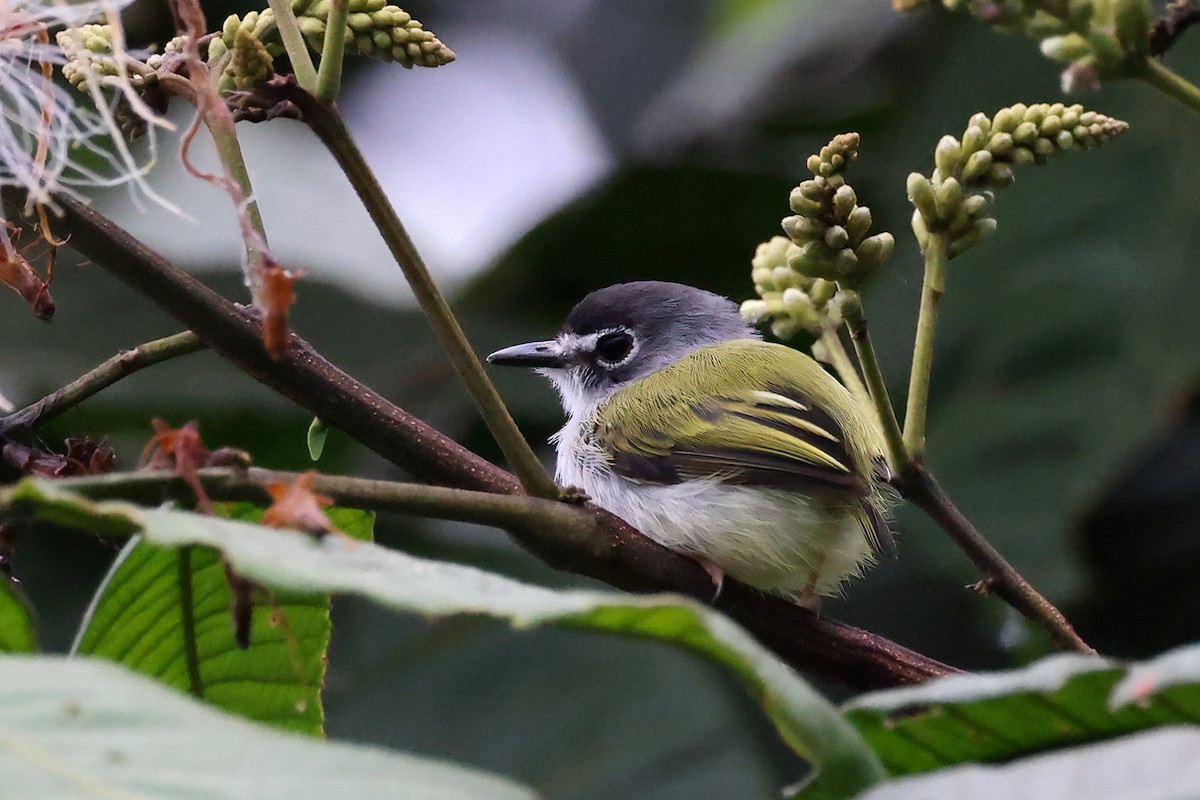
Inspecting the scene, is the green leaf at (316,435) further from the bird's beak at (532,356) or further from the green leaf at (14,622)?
the bird's beak at (532,356)

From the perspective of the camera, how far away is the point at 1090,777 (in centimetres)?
75

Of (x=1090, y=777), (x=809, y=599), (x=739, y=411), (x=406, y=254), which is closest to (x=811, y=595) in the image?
(x=809, y=599)

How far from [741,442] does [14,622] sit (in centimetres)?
154

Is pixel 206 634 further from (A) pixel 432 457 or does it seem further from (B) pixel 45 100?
(B) pixel 45 100

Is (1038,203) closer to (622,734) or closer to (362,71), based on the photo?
(622,734)

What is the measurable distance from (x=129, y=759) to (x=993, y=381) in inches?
114

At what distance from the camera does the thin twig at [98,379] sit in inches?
49.9

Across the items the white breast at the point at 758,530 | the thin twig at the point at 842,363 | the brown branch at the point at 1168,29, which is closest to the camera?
the brown branch at the point at 1168,29

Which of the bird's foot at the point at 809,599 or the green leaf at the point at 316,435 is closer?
the green leaf at the point at 316,435

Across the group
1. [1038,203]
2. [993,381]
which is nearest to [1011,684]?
[993,381]

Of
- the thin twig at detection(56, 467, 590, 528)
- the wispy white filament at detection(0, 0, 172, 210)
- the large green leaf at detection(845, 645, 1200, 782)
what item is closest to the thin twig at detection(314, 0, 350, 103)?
the wispy white filament at detection(0, 0, 172, 210)

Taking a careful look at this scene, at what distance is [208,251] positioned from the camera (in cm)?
347

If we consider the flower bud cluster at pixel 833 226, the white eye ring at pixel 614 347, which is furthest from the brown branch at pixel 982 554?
the white eye ring at pixel 614 347

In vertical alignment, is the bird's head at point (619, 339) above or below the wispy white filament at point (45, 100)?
below
